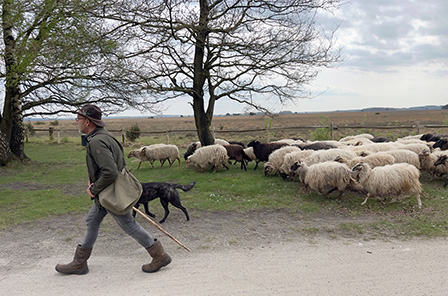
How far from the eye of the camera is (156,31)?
36.1 feet

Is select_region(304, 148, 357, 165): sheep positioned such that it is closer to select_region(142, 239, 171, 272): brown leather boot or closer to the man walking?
select_region(142, 239, 171, 272): brown leather boot

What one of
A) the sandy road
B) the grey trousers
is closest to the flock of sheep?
the sandy road

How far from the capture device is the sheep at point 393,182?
680 centimetres

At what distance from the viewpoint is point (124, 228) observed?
3.98m

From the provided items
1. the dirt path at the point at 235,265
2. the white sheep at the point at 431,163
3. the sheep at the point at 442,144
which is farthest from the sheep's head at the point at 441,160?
the dirt path at the point at 235,265

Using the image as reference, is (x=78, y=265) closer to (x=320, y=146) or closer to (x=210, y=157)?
(x=210, y=157)

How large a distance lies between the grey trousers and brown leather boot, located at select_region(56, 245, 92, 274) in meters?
0.08

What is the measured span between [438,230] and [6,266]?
6483 millimetres

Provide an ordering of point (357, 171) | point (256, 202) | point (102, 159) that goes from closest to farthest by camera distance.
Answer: point (102, 159) → point (357, 171) → point (256, 202)

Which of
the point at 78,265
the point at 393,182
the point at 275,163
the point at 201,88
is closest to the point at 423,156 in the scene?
the point at 393,182

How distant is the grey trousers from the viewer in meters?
3.94

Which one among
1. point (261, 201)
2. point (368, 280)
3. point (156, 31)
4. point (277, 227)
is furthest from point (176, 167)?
point (368, 280)

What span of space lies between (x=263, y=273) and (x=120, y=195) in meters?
1.90

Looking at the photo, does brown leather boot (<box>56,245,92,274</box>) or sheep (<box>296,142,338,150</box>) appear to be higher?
sheep (<box>296,142,338,150</box>)
